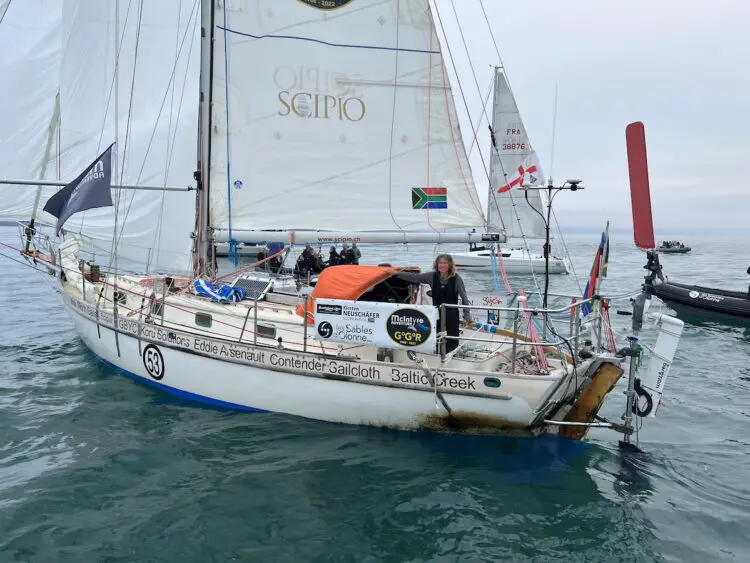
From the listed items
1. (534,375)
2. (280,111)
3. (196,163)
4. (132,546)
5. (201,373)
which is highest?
(280,111)

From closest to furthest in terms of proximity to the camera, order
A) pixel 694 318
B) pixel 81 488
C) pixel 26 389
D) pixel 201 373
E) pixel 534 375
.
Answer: pixel 81 488
pixel 534 375
pixel 201 373
pixel 26 389
pixel 694 318

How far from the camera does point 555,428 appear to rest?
7621 mm

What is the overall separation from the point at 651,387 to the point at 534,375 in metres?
1.59

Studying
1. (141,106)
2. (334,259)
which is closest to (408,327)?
(334,259)

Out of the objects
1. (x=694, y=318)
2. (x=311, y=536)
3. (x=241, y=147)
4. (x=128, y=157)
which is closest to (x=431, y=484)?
(x=311, y=536)

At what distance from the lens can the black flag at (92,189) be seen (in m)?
8.56

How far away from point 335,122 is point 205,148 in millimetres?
2323

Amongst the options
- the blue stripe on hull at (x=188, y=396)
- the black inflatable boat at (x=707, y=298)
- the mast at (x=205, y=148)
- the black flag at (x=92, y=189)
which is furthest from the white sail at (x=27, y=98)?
the black inflatable boat at (x=707, y=298)

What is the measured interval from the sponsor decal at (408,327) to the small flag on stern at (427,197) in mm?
3589

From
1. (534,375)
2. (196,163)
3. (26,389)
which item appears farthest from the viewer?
(196,163)

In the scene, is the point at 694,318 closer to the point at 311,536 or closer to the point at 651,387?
the point at 651,387

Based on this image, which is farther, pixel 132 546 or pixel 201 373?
pixel 201 373

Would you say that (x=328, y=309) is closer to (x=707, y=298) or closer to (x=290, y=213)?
(x=290, y=213)

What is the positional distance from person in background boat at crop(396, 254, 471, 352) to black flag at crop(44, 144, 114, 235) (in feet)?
15.6
